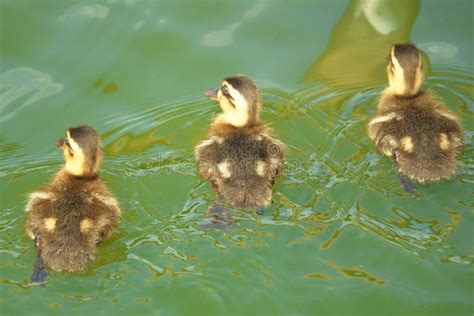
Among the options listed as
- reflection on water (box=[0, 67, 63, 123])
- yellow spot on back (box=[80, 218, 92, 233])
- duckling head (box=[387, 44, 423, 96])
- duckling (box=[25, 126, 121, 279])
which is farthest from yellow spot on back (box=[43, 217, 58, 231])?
duckling head (box=[387, 44, 423, 96])

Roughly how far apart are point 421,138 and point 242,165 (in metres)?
1.02

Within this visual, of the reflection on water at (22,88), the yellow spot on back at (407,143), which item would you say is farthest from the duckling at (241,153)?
the reflection on water at (22,88)

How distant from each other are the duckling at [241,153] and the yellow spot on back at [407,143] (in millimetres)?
691

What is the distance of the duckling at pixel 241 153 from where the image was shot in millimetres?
4242

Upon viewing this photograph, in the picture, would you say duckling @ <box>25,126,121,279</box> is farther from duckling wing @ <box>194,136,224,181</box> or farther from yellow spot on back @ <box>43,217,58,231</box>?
duckling wing @ <box>194,136,224,181</box>

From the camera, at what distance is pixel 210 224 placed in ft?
13.5

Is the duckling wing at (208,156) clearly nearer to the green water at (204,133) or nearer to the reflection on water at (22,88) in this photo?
the green water at (204,133)

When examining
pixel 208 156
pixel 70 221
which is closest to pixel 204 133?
pixel 208 156

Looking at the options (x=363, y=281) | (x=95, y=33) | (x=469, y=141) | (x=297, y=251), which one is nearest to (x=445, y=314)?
(x=363, y=281)

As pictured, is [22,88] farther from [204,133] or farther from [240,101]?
[240,101]

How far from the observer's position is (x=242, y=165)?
4.30 metres

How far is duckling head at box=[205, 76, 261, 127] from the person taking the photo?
465 centimetres

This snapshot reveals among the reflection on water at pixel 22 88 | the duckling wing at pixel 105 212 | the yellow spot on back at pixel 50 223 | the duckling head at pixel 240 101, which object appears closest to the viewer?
the yellow spot on back at pixel 50 223

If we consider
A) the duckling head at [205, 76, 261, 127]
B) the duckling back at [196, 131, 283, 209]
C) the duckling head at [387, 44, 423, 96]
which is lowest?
the duckling back at [196, 131, 283, 209]
